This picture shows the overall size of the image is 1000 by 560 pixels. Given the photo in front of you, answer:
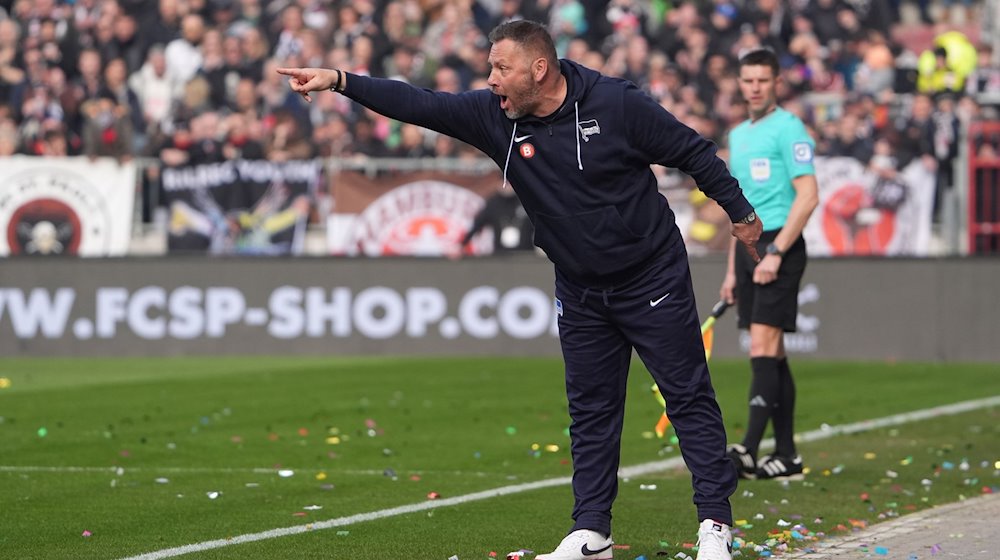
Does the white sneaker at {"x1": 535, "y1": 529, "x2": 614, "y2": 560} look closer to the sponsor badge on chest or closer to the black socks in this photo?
the black socks

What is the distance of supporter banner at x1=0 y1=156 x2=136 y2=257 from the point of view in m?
19.5

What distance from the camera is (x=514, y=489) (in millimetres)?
9070

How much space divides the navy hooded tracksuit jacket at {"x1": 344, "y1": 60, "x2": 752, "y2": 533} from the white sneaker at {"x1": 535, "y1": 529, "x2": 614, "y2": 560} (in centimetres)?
5

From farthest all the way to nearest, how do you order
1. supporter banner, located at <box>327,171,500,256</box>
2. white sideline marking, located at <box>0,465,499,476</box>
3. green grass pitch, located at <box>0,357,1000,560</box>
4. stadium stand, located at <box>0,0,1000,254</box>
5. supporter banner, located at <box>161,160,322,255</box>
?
stadium stand, located at <box>0,0,1000,254</box> < supporter banner, located at <box>161,160,322,255</box> < supporter banner, located at <box>327,171,500,256</box> < white sideline marking, located at <box>0,465,499,476</box> < green grass pitch, located at <box>0,357,1000,560</box>

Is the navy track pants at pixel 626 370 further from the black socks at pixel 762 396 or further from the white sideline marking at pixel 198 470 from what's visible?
the white sideline marking at pixel 198 470

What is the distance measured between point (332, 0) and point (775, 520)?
57.0 ft

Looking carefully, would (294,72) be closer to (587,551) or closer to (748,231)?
(748,231)

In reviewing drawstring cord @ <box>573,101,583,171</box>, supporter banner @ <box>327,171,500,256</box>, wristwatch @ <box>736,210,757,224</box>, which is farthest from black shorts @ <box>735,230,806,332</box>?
supporter banner @ <box>327,171,500,256</box>

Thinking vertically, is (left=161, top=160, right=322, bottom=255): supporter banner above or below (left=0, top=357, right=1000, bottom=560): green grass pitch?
above

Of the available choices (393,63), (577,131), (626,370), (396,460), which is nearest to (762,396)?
(396,460)

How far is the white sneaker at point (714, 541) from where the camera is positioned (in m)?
6.51

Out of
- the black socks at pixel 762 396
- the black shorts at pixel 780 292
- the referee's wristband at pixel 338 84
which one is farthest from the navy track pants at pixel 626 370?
the black socks at pixel 762 396

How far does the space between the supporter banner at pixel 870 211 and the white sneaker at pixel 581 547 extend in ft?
39.3

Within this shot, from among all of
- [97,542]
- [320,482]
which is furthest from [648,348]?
[320,482]
